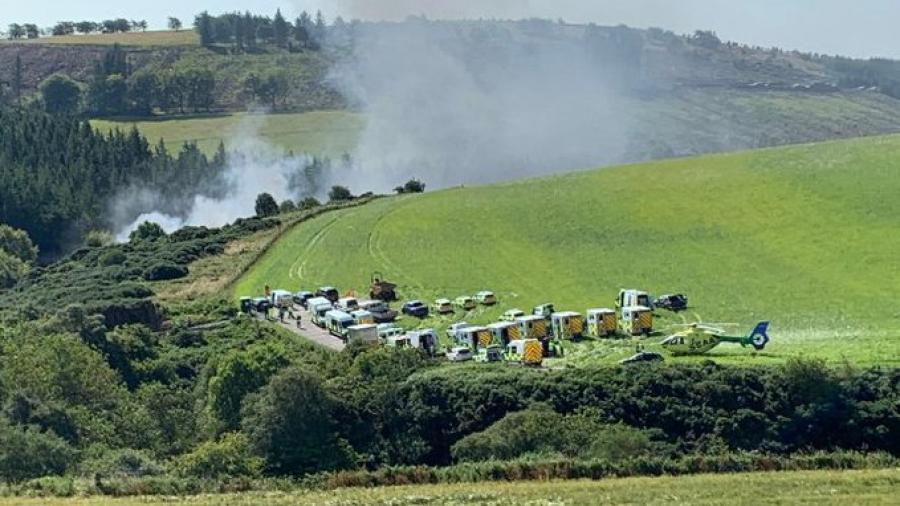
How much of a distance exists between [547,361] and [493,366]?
3561 mm

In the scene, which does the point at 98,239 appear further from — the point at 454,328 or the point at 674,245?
the point at 454,328

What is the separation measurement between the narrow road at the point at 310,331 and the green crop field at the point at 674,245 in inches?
199

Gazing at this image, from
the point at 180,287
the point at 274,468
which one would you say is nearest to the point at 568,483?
the point at 274,468

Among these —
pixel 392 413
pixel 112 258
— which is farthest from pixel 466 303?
pixel 112 258

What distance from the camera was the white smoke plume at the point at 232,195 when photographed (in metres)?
149

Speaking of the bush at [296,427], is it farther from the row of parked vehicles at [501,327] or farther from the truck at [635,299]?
the truck at [635,299]

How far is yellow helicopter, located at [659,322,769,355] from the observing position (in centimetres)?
5931

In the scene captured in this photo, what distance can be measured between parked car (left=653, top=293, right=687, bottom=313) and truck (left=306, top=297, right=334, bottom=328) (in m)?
18.8

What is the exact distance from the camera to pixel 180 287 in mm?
91000

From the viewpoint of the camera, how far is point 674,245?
85062 mm

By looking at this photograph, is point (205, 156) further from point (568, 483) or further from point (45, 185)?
point (568, 483)

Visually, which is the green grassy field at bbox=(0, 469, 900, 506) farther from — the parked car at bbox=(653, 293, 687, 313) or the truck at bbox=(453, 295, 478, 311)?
the truck at bbox=(453, 295, 478, 311)

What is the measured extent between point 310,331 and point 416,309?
6127 millimetres

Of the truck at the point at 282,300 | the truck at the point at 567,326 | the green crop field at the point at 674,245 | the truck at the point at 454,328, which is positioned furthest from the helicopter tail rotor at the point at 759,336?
the truck at the point at 282,300
